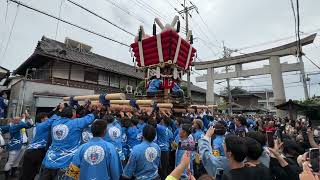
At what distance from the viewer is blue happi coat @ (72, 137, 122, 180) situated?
335 cm

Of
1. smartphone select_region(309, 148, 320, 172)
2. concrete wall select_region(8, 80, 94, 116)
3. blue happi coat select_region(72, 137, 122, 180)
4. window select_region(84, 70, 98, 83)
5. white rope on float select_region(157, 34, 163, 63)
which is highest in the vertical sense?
white rope on float select_region(157, 34, 163, 63)

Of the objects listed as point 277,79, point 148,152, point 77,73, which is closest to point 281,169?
point 148,152

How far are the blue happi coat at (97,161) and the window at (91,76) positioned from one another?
47.8ft

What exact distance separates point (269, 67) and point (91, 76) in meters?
14.6

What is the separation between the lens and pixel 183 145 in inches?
198

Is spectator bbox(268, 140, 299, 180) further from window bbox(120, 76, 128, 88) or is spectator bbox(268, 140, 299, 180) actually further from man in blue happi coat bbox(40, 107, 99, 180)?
window bbox(120, 76, 128, 88)

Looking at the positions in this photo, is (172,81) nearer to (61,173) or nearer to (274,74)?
(61,173)

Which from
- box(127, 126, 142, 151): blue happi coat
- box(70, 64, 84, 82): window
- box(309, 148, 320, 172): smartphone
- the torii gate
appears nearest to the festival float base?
box(70, 64, 84, 82): window

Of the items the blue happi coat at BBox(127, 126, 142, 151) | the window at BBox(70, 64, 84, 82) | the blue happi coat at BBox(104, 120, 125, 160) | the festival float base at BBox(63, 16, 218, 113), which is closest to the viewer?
the blue happi coat at BBox(104, 120, 125, 160)

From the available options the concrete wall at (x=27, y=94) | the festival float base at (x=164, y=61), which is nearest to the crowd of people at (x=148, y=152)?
the festival float base at (x=164, y=61)

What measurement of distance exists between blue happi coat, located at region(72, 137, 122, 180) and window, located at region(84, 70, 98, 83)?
47.8 feet

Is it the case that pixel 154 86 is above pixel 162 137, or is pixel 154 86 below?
above

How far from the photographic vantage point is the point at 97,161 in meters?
3.38

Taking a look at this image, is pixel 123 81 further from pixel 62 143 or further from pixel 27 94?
pixel 62 143
